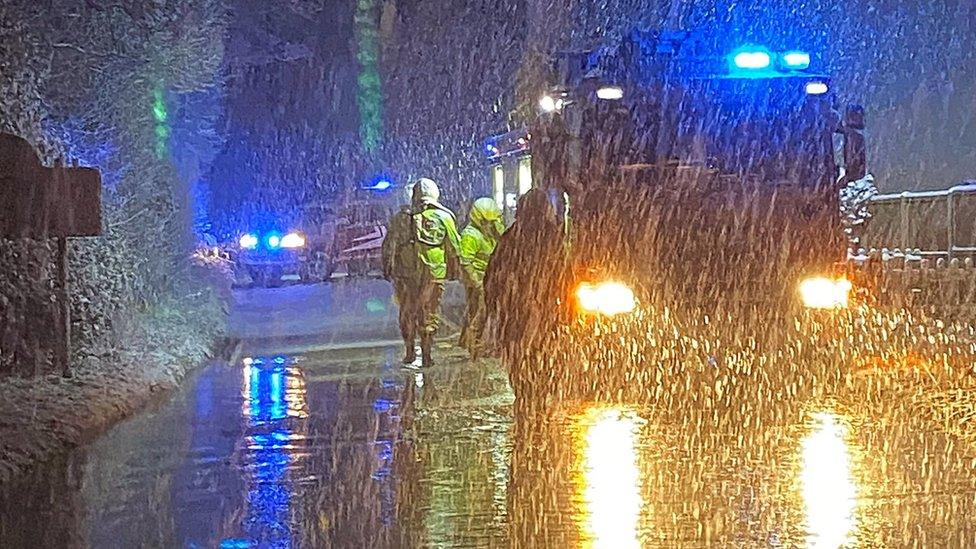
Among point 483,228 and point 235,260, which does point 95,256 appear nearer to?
point 483,228

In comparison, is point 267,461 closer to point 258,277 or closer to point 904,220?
point 904,220

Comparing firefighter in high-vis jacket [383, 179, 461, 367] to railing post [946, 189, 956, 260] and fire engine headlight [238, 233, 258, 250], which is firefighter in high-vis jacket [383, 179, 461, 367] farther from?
fire engine headlight [238, 233, 258, 250]

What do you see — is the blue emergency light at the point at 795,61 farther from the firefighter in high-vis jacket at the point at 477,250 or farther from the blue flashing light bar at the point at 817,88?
the firefighter in high-vis jacket at the point at 477,250

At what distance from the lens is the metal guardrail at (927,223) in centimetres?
2284

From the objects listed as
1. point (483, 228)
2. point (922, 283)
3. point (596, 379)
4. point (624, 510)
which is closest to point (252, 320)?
point (483, 228)

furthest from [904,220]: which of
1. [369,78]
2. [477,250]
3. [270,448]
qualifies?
[369,78]

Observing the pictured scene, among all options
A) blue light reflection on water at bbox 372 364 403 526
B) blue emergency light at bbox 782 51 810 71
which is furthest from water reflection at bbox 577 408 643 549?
blue emergency light at bbox 782 51 810 71

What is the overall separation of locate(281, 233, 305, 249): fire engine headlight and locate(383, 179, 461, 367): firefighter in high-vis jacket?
25.9m

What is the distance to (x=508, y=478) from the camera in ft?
26.4

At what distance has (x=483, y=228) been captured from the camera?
15.2 metres

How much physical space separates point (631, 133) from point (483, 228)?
3.86 metres

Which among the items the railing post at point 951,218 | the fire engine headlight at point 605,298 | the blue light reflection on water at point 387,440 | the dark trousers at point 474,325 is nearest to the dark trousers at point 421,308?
the dark trousers at point 474,325

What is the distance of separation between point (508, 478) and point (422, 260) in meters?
6.80

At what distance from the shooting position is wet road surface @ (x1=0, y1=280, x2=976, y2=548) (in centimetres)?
669
